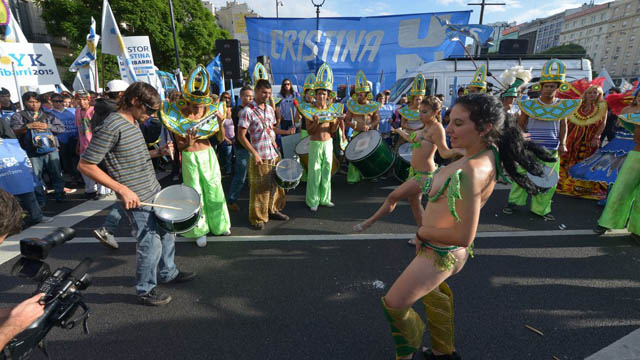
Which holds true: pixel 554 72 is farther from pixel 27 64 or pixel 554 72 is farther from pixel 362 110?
pixel 27 64

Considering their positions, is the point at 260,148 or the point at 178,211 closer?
the point at 178,211

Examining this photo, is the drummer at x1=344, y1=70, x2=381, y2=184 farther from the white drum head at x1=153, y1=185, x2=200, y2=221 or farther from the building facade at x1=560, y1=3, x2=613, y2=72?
the building facade at x1=560, y1=3, x2=613, y2=72

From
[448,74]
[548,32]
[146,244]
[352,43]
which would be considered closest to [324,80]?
[146,244]

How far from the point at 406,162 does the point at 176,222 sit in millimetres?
4380

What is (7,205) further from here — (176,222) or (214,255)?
(214,255)

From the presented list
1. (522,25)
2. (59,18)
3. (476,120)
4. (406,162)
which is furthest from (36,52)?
(522,25)

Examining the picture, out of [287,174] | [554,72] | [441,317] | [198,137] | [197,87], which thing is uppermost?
[554,72]

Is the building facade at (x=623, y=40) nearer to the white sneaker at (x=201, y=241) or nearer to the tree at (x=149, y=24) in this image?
the tree at (x=149, y=24)

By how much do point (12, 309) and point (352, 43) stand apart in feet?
36.5

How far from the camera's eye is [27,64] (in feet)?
20.4

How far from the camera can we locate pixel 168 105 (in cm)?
355

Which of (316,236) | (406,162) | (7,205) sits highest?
(7,205)

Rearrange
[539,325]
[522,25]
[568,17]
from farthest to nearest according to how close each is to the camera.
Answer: [522,25] → [568,17] → [539,325]

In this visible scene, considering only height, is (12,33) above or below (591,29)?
below
